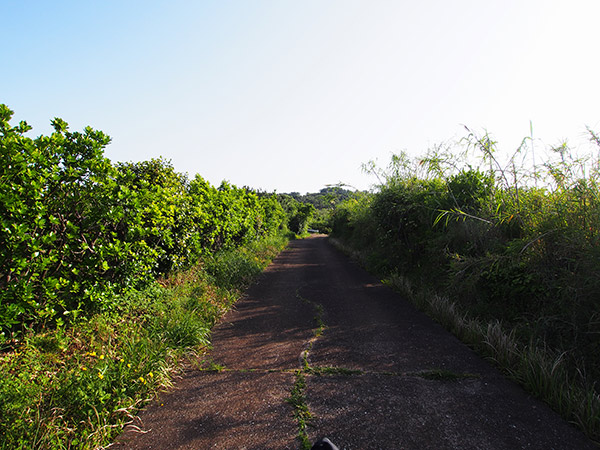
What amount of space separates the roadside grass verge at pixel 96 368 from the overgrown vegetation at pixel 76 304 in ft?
0.03

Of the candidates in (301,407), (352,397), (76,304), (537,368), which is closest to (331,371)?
(352,397)

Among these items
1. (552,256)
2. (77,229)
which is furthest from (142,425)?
(552,256)

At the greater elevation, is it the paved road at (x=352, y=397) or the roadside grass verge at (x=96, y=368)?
the roadside grass verge at (x=96, y=368)

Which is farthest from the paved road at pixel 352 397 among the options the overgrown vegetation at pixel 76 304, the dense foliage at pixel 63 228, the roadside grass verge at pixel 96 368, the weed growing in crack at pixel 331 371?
the dense foliage at pixel 63 228

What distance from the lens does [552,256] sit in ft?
11.4

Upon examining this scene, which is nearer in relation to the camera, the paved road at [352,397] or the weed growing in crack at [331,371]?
the paved road at [352,397]

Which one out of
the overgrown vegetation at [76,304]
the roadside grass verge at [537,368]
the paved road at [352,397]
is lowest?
the paved road at [352,397]

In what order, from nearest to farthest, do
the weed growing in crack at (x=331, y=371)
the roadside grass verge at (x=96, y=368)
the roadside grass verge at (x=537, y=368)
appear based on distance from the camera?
the roadside grass verge at (x=96, y=368) → the roadside grass verge at (x=537, y=368) → the weed growing in crack at (x=331, y=371)

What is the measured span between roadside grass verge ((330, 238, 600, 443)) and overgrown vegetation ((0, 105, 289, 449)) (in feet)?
12.2

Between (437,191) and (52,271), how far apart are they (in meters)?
7.09

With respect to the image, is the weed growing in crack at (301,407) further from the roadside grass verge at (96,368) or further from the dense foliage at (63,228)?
the dense foliage at (63,228)

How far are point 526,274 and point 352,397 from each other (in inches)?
113

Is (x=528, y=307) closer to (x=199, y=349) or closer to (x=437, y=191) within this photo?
(x=437, y=191)

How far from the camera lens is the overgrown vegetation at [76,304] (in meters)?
2.33
